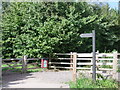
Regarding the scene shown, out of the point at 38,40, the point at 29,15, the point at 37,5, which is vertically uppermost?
the point at 37,5

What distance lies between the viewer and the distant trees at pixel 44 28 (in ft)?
27.9

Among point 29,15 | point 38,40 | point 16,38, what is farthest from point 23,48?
point 29,15

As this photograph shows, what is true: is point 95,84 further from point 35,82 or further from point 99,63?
point 99,63

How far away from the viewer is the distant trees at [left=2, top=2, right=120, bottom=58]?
849cm

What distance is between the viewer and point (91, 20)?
31.9 feet

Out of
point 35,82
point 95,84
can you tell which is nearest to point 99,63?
point 95,84

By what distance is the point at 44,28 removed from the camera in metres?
8.38

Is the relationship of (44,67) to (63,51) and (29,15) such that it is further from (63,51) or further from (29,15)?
(29,15)

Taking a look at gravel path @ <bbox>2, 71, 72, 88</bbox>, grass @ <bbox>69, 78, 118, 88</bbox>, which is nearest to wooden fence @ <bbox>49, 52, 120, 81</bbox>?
gravel path @ <bbox>2, 71, 72, 88</bbox>

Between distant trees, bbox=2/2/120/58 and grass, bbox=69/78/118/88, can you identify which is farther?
distant trees, bbox=2/2/120/58

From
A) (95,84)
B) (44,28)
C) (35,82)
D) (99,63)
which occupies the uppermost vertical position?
(44,28)

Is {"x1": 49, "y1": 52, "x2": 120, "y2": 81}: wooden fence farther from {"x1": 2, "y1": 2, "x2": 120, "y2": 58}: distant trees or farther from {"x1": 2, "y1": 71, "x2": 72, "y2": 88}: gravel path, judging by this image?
{"x1": 2, "y1": 2, "x2": 120, "y2": 58}: distant trees

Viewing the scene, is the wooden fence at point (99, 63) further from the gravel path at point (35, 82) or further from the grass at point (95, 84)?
the grass at point (95, 84)

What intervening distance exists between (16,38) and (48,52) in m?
2.19
